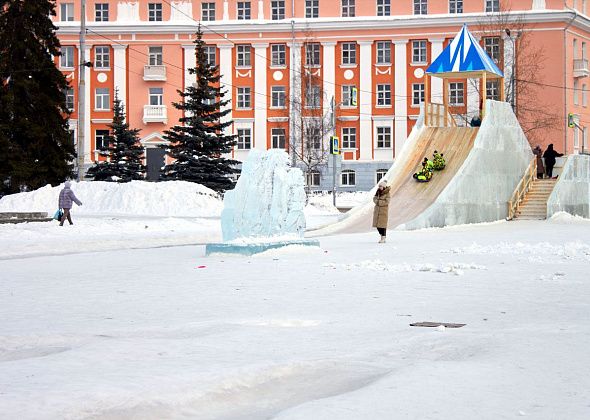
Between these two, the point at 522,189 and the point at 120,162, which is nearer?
the point at 522,189

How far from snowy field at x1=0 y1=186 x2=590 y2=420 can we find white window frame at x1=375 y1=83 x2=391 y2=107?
5650 cm

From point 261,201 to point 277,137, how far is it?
181 ft

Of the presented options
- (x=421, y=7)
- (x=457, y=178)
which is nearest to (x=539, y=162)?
(x=457, y=178)

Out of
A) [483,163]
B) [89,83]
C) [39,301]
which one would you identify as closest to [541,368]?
[39,301]

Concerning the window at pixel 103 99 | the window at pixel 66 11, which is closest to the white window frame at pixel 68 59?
the window at pixel 66 11

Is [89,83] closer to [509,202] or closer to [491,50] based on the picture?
[491,50]

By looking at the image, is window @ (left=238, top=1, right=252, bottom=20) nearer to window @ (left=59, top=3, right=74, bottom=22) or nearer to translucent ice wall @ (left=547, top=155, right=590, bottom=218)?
window @ (left=59, top=3, right=74, bottom=22)

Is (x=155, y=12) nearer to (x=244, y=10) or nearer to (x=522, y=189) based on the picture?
(x=244, y=10)

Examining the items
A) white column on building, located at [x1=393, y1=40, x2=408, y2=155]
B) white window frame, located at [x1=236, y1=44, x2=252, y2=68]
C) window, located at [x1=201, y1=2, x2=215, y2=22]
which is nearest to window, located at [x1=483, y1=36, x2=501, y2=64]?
white column on building, located at [x1=393, y1=40, x2=408, y2=155]

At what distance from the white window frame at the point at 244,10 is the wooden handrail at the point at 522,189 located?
41.0 metres

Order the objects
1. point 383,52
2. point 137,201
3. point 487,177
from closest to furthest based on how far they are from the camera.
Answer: point 487,177, point 137,201, point 383,52

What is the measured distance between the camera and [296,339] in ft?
28.0

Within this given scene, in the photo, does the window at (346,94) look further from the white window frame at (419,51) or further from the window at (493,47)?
the window at (493,47)

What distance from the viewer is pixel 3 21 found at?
4725 centimetres
